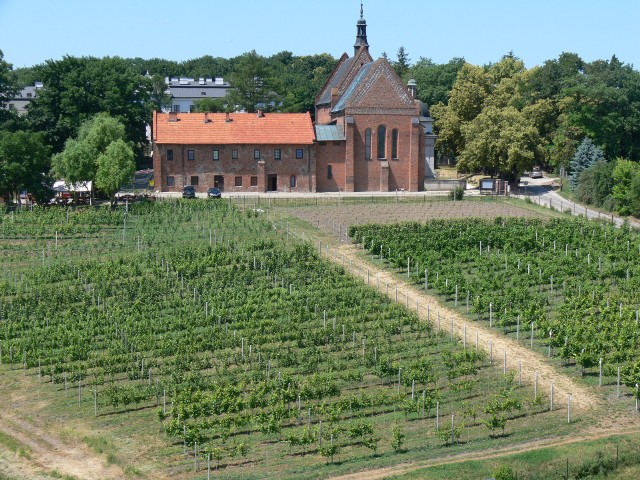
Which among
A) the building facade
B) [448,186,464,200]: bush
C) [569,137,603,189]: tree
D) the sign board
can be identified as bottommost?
[448,186,464,200]: bush

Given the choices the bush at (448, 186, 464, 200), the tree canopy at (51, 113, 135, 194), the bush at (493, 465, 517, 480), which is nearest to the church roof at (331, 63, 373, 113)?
the bush at (448, 186, 464, 200)

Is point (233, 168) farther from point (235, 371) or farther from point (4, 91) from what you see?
point (235, 371)

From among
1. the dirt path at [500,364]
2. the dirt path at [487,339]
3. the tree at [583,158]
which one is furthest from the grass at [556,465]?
the tree at [583,158]

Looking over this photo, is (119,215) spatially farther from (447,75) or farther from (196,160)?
(447,75)

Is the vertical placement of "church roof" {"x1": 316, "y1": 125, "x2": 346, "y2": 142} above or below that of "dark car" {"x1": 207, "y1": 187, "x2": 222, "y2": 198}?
above

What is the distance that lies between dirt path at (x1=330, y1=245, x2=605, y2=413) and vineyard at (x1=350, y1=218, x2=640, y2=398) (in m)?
0.60

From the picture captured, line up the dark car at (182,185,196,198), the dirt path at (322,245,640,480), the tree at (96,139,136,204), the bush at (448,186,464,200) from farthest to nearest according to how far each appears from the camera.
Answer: the bush at (448,186,464,200) → the dark car at (182,185,196,198) → the tree at (96,139,136,204) → the dirt path at (322,245,640,480)

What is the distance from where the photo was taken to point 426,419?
89.0 feet

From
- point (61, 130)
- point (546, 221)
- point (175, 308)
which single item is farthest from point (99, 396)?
point (61, 130)

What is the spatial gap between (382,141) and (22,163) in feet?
81.4

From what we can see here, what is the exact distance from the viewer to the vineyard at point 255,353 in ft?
83.8

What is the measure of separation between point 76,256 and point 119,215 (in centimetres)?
893

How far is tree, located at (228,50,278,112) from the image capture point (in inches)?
3600

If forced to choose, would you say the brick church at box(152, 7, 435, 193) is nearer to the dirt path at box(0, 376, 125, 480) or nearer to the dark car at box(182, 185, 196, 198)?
the dark car at box(182, 185, 196, 198)
